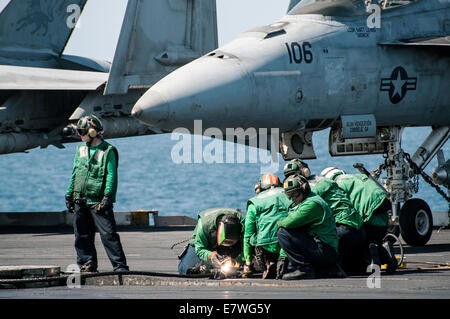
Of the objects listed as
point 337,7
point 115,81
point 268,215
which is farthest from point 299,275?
point 115,81

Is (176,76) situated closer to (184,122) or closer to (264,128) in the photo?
(184,122)

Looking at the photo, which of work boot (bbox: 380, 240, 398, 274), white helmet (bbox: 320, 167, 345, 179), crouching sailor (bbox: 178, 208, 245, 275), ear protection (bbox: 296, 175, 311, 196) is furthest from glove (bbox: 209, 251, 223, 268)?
white helmet (bbox: 320, 167, 345, 179)

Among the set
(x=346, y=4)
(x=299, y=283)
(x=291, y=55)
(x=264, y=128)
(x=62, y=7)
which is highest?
(x=62, y=7)

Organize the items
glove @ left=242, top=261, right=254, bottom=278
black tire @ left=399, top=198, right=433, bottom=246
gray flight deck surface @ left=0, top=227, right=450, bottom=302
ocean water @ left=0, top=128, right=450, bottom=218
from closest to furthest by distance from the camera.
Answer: gray flight deck surface @ left=0, top=227, right=450, bottom=302
glove @ left=242, top=261, right=254, bottom=278
black tire @ left=399, top=198, right=433, bottom=246
ocean water @ left=0, top=128, right=450, bottom=218

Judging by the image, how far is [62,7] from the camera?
25547 millimetres

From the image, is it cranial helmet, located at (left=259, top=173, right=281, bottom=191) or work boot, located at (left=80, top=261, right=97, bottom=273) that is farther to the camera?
cranial helmet, located at (left=259, top=173, right=281, bottom=191)

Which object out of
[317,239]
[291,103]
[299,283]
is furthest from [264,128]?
[299,283]

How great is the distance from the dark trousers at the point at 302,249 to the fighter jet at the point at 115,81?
34.7 feet

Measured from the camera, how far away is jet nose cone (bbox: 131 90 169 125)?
10.9 meters

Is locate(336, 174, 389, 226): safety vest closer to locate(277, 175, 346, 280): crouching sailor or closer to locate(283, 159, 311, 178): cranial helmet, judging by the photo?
locate(283, 159, 311, 178): cranial helmet

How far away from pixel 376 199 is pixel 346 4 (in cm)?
353

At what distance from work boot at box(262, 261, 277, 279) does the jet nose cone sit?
7.74 ft

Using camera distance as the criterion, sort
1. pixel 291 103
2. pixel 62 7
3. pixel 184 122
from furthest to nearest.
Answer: pixel 62 7
pixel 291 103
pixel 184 122
